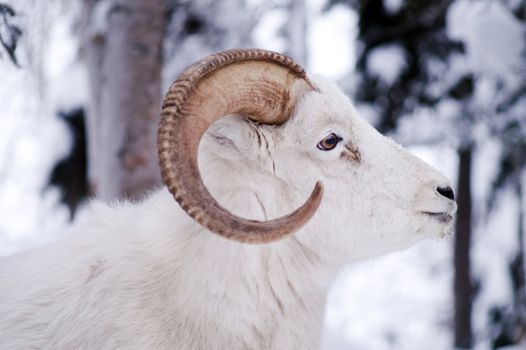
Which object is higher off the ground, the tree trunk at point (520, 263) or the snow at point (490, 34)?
the snow at point (490, 34)

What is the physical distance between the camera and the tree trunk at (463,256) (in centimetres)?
1158

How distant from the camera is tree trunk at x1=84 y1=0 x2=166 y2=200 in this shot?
7.29m

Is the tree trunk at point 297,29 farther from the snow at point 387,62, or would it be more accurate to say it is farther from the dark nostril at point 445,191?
the dark nostril at point 445,191

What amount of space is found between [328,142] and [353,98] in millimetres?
7525

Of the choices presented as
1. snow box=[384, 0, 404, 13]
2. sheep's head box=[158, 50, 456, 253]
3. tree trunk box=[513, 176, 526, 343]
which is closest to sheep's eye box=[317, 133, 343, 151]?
sheep's head box=[158, 50, 456, 253]

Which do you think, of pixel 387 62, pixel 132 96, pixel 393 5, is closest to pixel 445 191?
pixel 132 96

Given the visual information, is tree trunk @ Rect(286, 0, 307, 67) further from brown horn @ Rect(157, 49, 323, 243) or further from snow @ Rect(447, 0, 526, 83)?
brown horn @ Rect(157, 49, 323, 243)

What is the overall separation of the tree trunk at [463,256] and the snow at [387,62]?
6.47ft

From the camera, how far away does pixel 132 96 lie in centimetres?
735

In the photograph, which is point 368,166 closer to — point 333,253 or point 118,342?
point 333,253

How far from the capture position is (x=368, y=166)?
138 inches

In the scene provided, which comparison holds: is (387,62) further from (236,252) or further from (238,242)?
(238,242)

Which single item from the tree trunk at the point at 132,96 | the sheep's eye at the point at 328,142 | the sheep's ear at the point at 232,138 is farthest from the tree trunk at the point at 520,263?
the sheep's ear at the point at 232,138

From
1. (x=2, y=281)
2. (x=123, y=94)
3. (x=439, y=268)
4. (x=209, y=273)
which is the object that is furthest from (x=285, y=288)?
(x=439, y=268)
